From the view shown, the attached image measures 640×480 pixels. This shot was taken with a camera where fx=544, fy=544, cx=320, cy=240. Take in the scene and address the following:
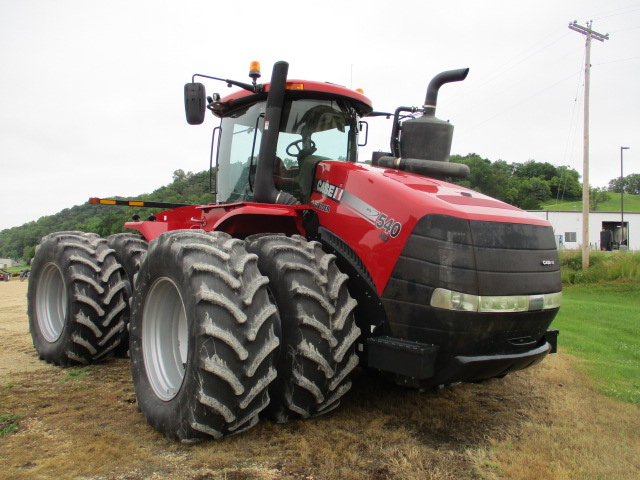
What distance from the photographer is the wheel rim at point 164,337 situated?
3.81 metres

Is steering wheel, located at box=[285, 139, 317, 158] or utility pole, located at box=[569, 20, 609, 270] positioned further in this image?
utility pole, located at box=[569, 20, 609, 270]

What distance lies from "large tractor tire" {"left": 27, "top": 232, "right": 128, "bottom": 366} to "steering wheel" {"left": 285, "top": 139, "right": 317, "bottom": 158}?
2.11m

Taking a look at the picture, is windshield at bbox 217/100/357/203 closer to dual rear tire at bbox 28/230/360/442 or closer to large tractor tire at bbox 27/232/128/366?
dual rear tire at bbox 28/230/360/442

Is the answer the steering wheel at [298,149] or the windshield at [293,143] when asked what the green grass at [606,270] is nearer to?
the windshield at [293,143]

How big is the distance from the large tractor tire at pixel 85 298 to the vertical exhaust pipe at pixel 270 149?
74.1 inches

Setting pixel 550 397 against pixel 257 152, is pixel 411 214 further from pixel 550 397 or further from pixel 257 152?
pixel 550 397

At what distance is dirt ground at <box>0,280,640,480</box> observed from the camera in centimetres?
293

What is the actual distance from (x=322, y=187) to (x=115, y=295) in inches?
92.6

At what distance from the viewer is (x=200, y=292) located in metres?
3.09

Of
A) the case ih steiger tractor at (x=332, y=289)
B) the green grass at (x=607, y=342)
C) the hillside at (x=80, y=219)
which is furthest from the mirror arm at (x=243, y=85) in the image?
the hillside at (x=80, y=219)

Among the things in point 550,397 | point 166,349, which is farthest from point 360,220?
point 550,397

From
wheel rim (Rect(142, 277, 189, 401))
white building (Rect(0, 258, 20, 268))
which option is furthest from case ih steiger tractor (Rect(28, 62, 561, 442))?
white building (Rect(0, 258, 20, 268))

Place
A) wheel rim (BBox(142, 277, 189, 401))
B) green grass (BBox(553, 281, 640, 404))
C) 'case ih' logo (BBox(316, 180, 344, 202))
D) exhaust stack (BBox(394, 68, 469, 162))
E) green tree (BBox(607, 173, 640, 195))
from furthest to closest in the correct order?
1. green tree (BBox(607, 173, 640, 195))
2. green grass (BBox(553, 281, 640, 404))
3. exhaust stack (BBox(394, 68, 469, 162))
4. 'case ih' logo (BBox(316, 180, 344, 202))
5. wheel rim (BBox(142, 277, 189, 401))

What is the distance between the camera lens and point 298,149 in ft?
14.7
